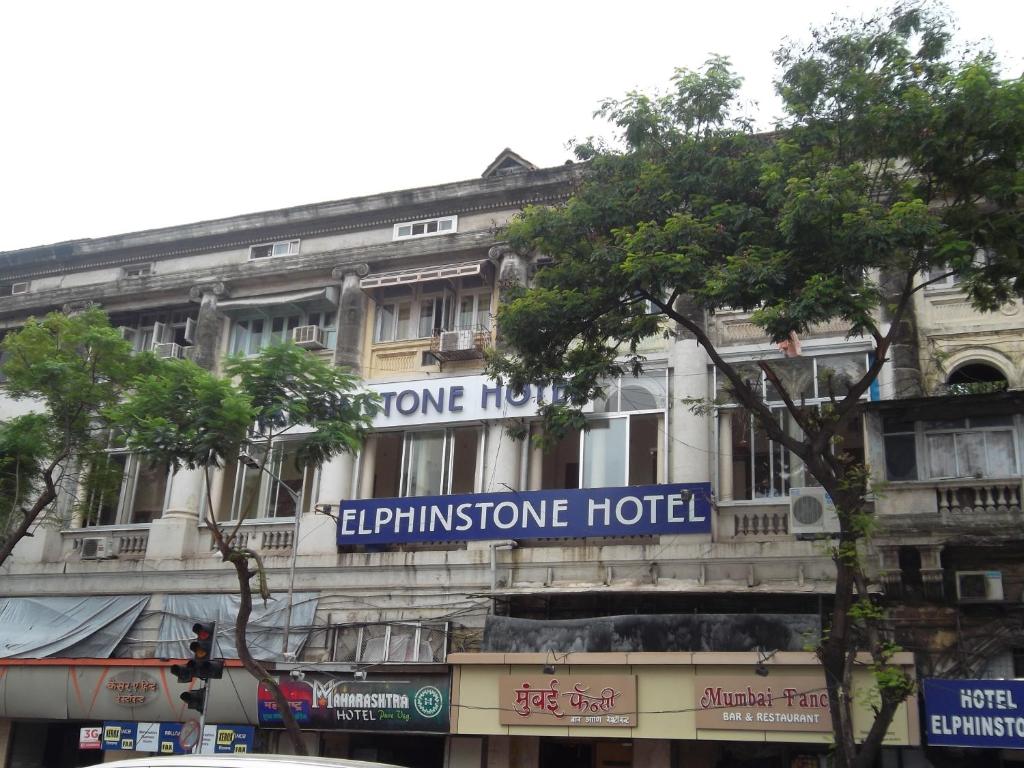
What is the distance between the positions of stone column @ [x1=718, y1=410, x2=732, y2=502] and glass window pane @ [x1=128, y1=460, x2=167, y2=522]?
11.5m

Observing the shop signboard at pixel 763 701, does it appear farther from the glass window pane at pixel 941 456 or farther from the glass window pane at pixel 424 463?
the glass window pane at pixel 424 463

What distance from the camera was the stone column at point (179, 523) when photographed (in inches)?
797

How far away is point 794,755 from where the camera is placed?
15.1m

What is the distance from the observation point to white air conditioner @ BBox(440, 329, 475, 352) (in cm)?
2002

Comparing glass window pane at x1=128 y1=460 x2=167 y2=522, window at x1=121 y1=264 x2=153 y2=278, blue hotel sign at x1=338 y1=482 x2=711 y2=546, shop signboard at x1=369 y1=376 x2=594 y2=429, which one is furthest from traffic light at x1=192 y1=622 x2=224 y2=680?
window at x1=121 y1=264 x2=153 y2=278

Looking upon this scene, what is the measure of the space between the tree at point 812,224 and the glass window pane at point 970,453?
2886mm

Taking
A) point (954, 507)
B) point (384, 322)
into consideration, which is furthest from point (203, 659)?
point (954, 507)

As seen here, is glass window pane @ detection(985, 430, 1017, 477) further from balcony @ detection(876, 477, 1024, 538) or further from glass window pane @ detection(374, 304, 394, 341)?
glass window pane @ detection(374, 304, 394, 341)

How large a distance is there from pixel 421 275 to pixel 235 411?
20.3 ft

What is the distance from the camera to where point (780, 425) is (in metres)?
17.3

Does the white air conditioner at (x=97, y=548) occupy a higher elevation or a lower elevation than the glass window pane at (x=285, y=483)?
lower

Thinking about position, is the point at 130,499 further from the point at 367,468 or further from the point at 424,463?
the point at 424,463

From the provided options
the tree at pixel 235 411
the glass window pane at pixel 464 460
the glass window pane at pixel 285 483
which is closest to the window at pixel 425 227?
the glass window pane at pixel 464 460

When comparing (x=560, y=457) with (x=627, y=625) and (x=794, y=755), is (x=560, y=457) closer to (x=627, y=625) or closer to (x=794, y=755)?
(x=627, y=625)
